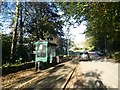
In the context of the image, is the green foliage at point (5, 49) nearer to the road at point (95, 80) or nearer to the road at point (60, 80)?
the road at point (60, 80)

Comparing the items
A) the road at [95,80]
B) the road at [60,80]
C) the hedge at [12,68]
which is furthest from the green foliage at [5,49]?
the road at [95,80]

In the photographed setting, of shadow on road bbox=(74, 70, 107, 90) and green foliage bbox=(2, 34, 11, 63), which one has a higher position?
green foliage bbox=(2, 34, 11, 63)

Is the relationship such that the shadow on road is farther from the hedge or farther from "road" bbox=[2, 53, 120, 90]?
the hedge

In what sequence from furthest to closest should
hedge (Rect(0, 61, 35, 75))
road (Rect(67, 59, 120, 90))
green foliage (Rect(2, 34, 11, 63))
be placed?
1. green foliage (Rect(2, 34, 11, 63))
2. hedge (Rect(0, 61, 35, 75))
3. road (Rect(67, 59, 120, 90))

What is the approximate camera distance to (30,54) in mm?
38781

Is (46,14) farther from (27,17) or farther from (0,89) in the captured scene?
(0,89)

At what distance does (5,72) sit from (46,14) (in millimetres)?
25486

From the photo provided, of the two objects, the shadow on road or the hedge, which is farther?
the hedge

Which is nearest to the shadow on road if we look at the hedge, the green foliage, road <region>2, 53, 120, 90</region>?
road <region>2, 53, 120, 90</region>

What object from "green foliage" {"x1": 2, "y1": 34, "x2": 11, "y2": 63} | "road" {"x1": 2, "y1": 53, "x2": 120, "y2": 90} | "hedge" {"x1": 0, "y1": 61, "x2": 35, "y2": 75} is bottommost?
"road" {"x1": 2, "y1": 53, "x2": 120, "y2": 90}

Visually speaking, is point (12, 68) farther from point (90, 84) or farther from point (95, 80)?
point (90, 84)

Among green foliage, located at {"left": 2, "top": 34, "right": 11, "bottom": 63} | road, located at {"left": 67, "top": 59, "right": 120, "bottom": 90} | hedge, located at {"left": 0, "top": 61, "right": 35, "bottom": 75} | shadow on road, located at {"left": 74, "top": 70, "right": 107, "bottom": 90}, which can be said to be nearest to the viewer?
shadow on road, located at {"left": 74, "top": 70, "right": 107, "bottom": 90}

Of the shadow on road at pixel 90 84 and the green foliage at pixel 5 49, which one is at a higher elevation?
the green foliage at pixel 5 49

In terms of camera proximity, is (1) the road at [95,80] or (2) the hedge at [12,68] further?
(2) the hedge at [12,68]
